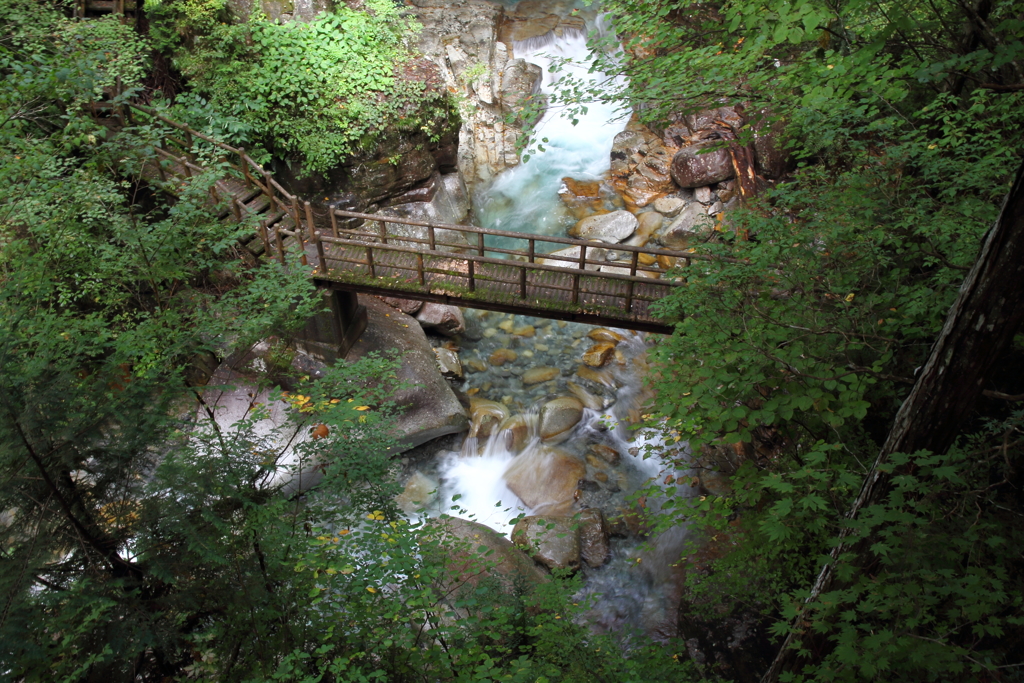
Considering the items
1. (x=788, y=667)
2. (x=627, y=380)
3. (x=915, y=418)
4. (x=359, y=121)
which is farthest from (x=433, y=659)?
(x=359, y=121)

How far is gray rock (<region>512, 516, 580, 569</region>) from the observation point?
744 cm

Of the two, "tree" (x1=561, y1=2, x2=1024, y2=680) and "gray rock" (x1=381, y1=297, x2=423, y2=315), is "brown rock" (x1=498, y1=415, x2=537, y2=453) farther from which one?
"tree" (x1=561, y1=2, x2=1024, y2=680)

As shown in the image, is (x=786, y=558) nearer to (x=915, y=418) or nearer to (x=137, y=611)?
(x=915, y=418)

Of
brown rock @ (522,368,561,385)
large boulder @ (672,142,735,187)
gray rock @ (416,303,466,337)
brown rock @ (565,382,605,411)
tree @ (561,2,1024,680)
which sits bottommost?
brown rock @ (565,382,605,411)

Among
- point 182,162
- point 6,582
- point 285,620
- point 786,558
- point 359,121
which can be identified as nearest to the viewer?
point 6,582

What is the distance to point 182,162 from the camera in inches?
356

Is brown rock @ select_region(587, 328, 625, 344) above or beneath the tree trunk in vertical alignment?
beneath

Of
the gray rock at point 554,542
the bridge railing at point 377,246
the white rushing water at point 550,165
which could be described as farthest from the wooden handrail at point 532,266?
the white rushing water at point 550,165

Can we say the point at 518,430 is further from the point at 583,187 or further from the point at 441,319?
the point at 583,187

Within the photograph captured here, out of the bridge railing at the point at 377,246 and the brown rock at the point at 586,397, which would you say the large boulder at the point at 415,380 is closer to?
the bridge railing at the point at 377,246

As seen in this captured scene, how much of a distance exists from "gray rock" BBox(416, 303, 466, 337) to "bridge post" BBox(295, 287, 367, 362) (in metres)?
1.73

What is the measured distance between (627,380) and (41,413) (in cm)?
862

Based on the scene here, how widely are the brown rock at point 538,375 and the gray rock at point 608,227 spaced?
404 centimetres

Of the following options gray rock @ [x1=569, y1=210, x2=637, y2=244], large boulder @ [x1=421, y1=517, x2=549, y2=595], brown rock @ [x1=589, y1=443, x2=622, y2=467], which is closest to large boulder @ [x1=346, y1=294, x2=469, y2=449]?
large boulder @ [x1=421, y1=517, x2=549, y2=595]
